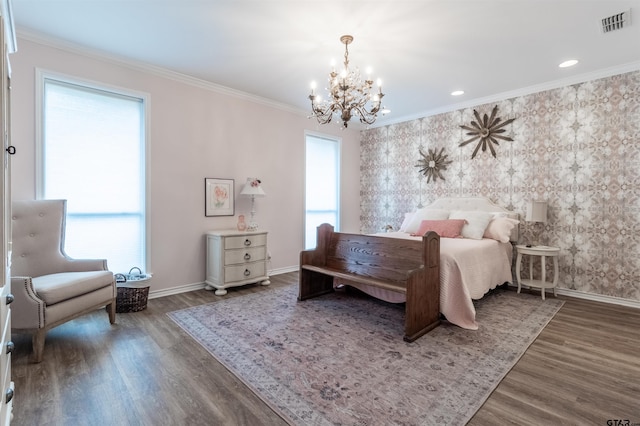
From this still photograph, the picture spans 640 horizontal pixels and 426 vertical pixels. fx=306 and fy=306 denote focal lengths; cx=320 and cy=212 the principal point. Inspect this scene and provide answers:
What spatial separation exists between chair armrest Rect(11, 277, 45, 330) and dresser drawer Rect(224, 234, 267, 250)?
1803 mm

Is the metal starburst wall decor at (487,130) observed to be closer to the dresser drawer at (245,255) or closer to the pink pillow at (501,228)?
the pink pillow at (501,228)

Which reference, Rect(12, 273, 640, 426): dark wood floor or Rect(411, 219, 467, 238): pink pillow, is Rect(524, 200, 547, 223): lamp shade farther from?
Rect(12, 273, 640, 426): dark wood floor

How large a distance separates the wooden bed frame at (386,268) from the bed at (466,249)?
135 millimetres

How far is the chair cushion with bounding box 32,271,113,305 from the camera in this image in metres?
2.27

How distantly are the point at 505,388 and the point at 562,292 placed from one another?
2.72m

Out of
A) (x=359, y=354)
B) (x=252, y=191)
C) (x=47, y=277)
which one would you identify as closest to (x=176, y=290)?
(x=47, y=277)

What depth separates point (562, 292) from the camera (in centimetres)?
385

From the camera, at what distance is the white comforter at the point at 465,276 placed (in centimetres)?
282

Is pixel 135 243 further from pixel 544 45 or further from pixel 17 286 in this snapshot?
pixel 544 45

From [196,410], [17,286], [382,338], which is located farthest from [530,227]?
[17,286]

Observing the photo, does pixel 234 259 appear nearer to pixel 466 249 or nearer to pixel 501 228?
pixel 466 249

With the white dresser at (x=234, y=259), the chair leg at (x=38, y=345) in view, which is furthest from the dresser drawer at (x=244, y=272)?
the chair leg at (x=38, y=345)

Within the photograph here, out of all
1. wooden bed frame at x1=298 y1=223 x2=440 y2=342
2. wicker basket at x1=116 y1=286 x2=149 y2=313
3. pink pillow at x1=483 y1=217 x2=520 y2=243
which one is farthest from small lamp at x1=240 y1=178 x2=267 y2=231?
pink pillow at x1=483 y1=217 x2=520 y2=243

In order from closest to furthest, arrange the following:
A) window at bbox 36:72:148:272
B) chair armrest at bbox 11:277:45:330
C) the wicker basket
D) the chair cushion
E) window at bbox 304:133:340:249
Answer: chair armrest at bbox 11:277:45:330 < the chair cushion < window at bbox 36:72:148:272 < the wicker basket < window at bbox 304:133:340:249
